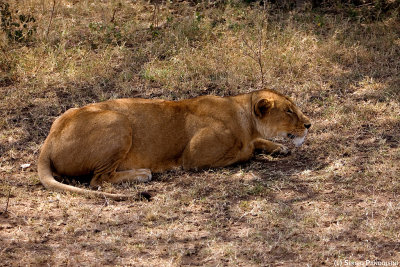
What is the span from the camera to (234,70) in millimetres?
8055

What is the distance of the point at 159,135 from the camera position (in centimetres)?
605

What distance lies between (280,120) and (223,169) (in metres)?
0.77

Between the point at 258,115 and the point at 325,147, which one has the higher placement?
the point at 258,115

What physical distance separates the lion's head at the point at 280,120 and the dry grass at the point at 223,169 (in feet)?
0.85

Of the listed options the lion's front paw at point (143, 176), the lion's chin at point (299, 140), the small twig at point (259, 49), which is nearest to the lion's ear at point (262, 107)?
the lion's chin at point (299, 140)

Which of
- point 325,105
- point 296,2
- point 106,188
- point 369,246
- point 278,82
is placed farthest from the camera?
point 296,2

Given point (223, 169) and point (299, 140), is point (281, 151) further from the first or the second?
point (223, 169)

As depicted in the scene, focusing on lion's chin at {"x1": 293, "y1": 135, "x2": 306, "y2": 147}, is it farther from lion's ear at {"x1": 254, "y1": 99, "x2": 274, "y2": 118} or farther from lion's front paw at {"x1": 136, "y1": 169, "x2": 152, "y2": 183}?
lion's front paw at {"x1": 136, "y1": 169, "x2": 152, "y2": 183}

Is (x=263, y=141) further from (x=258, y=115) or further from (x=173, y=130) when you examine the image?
(x=173, y=130)

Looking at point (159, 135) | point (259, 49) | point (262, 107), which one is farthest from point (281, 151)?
point (259, 49)

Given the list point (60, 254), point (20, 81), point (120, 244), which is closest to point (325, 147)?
point (120, 244)

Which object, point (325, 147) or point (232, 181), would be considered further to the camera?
point (325, 147)

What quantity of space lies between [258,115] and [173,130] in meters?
0.85

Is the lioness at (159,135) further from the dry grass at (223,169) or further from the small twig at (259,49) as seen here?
the small twig at (259,49)
